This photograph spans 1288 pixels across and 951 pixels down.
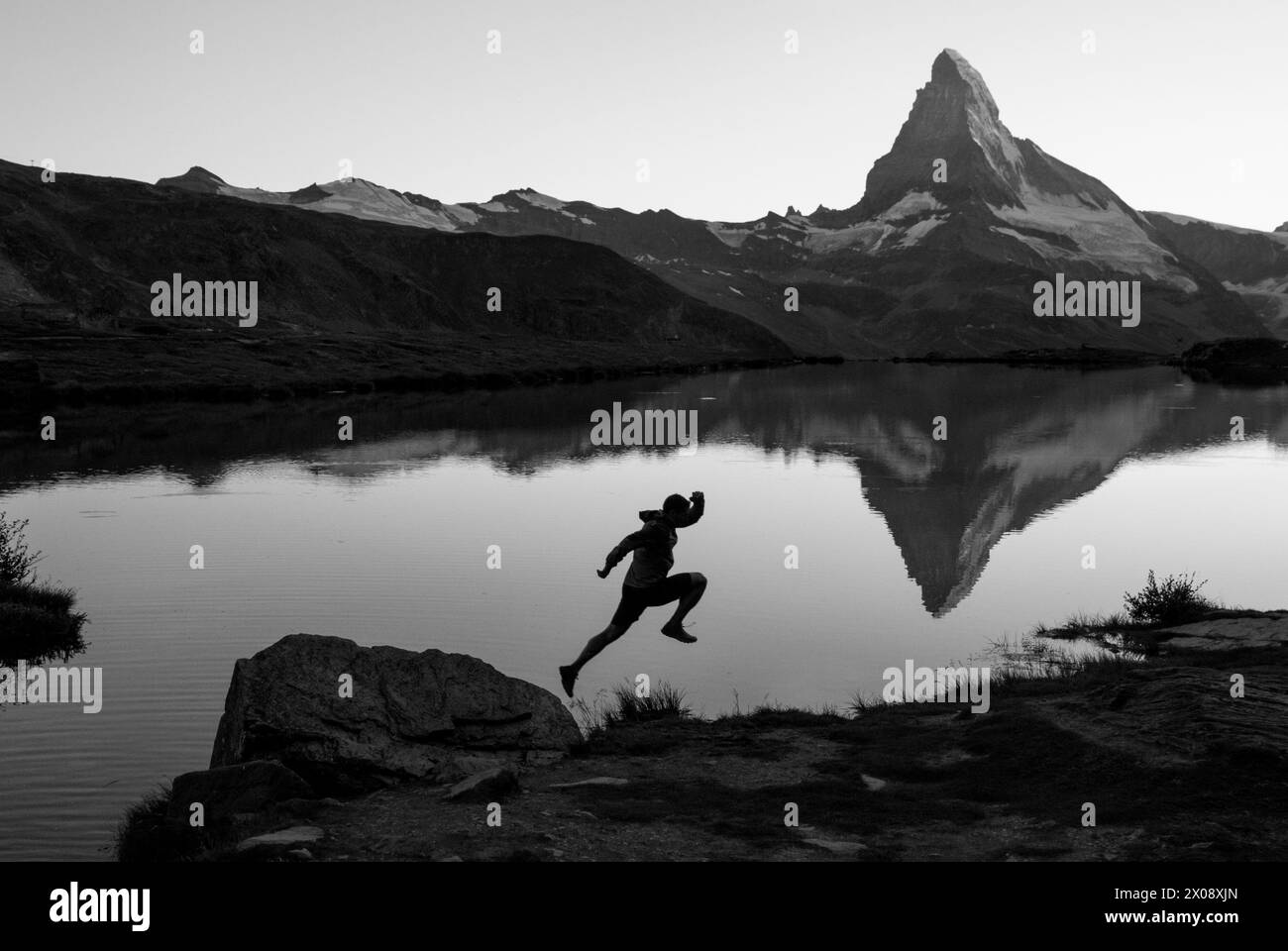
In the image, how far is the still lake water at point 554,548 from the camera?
19.2m

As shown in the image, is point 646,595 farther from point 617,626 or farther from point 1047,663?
point 1047,663

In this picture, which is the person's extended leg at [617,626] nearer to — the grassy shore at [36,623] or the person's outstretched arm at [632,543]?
the person's outstretched arm at [632,543]

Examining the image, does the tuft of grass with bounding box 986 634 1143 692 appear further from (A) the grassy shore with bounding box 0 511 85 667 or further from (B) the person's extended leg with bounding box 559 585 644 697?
(A) the grassy shore with bounding box 0 511 85 667

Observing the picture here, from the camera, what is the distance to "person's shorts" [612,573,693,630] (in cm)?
1831

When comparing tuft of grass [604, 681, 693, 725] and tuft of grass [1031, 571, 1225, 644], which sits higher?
tuft of grass [1031, 571, 1225, 644]

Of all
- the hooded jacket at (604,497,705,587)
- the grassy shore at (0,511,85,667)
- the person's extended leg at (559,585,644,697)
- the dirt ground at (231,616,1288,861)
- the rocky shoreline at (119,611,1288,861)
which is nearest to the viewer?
the dirt ground at (231,616,1288,861)

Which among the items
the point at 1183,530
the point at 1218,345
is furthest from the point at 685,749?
the point at 1218,345

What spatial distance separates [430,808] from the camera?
12.5 meters

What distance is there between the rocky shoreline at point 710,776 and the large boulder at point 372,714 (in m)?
0.02

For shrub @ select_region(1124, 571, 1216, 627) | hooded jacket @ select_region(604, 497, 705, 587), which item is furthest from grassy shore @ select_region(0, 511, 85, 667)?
shrub @ select_region(1124, 571, 1216, 627)

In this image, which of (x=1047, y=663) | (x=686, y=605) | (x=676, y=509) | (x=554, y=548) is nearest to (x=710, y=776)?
(x=686, y=605)

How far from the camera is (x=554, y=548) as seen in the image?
106 feet

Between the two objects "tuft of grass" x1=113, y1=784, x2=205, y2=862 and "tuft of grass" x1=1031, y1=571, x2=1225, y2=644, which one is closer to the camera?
"tuft of grass" x1=113, y1=784, x2=205, y2=862

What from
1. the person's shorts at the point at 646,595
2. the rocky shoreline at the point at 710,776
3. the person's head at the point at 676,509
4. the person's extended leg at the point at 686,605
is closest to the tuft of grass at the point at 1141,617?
the rocky shoreline at the point at 710,776
